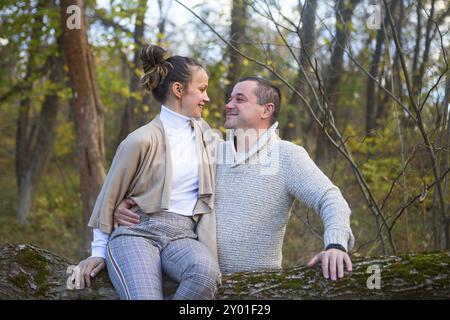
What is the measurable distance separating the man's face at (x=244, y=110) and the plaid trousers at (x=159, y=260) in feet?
2.43

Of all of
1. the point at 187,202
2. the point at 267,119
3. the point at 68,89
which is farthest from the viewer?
the point at 68,89

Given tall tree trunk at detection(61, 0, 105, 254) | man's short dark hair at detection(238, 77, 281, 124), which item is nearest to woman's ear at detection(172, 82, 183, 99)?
man's short dark hair at detection(238, 77, 281, 124)

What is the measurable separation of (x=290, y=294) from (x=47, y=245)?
274 inches

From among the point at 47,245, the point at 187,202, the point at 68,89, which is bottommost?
the point at 47,245

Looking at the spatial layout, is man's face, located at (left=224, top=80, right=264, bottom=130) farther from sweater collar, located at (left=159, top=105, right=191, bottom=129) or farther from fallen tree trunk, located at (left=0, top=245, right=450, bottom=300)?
fallen tree trunk, located at (left=0, top=245, right=450, bottom=300)

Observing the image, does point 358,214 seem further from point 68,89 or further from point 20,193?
point 20,193

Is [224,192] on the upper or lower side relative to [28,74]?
lower

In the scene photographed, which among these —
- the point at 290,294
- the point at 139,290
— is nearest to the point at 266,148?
the point at 290,294

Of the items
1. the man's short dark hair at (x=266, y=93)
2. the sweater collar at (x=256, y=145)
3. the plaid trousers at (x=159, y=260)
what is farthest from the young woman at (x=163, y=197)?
the man's short dark hair at (x=266, y=93)

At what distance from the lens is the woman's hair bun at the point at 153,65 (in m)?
3.24

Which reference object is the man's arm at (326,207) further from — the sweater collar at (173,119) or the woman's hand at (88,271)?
the woman's hand at (88,271)

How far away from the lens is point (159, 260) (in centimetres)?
281

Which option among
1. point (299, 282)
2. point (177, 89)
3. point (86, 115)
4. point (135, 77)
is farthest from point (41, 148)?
point (299, 282)

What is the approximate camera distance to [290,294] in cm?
270
